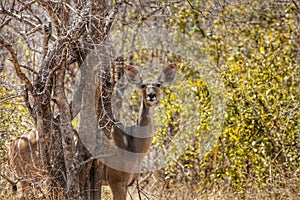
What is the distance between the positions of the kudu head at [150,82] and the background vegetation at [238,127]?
0.70m

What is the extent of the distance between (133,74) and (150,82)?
243 millimetres

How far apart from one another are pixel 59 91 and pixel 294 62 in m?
3.89

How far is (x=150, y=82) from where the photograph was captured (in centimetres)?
629

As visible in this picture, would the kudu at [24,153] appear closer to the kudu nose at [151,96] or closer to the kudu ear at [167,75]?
the kudu nose at [151,96]

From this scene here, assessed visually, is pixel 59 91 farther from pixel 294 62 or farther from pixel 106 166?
A: pixel 294 62

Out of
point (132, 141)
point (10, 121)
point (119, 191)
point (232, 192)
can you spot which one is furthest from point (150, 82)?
point (232, 192)

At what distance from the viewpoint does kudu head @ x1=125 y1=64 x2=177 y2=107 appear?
240 inches

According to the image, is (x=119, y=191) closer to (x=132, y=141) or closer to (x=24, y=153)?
(x=132, y=141)

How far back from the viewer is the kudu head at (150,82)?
6108mm

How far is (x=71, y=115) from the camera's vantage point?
218 inches

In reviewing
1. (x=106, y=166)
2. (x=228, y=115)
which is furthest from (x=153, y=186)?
(x=106, y=166)

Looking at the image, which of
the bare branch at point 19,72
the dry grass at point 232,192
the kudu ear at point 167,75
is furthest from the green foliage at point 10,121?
the kudu ear at point 167,75

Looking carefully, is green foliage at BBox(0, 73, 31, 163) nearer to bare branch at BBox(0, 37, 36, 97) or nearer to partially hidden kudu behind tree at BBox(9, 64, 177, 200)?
partially hidden kudu behind tree at BBox(9, 64, 177, 200)

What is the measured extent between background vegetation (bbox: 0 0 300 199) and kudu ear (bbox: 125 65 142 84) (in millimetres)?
658
